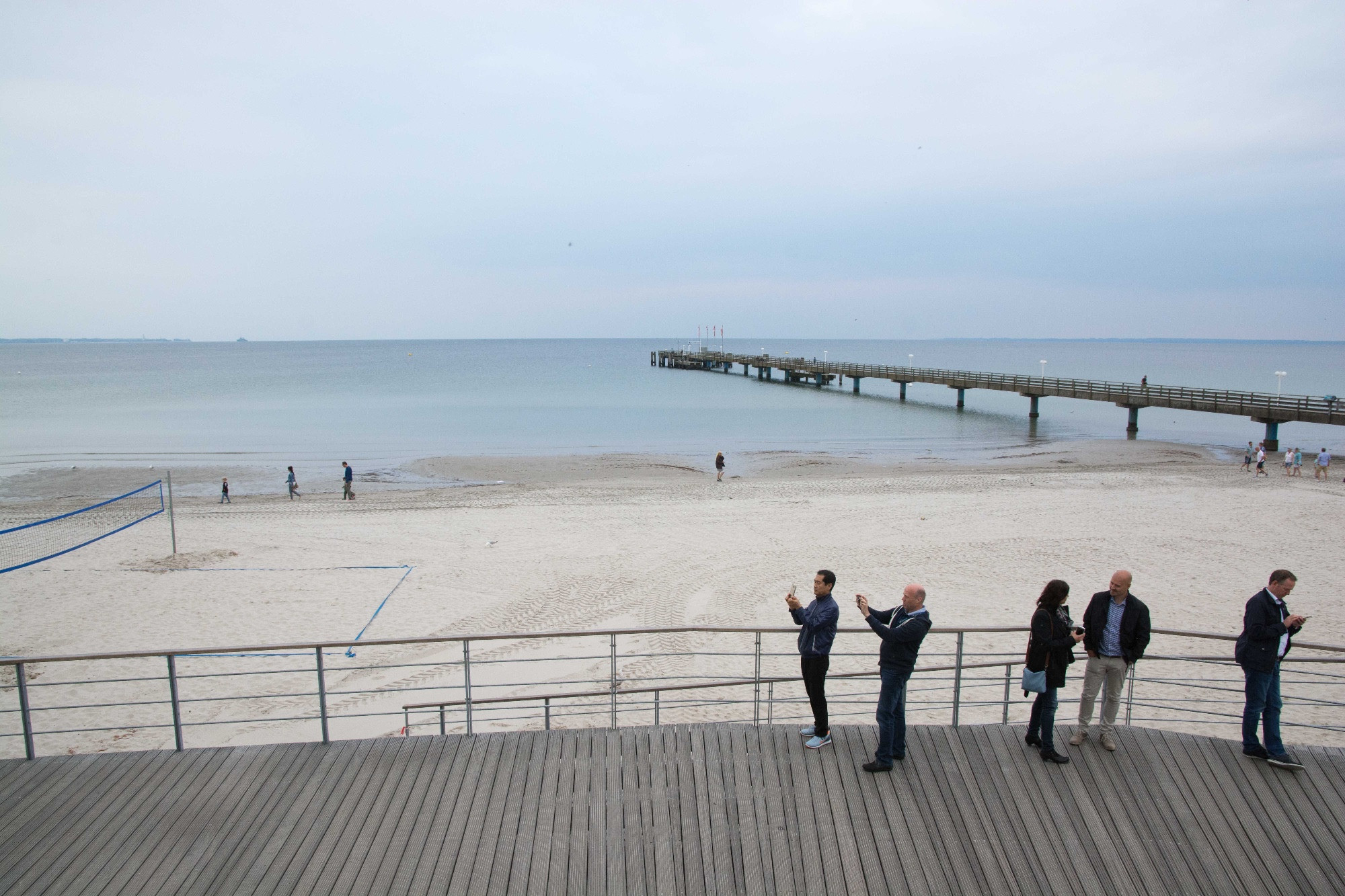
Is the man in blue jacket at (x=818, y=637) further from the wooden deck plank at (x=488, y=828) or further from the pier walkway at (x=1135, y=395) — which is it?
the pier walkway at (x=1135, y=395)

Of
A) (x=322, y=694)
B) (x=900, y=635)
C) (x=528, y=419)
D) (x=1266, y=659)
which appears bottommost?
(x=528, y=419)

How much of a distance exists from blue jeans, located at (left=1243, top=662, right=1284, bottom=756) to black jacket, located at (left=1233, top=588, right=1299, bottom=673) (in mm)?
70

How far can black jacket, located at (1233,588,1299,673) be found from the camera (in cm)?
521

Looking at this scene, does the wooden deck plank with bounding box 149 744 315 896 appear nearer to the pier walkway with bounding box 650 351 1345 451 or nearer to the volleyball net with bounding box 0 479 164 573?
the volleyball net with bounding box 0 479 164 573

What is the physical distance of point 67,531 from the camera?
19188 mm

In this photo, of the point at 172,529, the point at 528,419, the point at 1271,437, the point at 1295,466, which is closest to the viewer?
the point at 172,529

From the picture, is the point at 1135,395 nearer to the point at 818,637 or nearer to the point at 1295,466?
the point at 1295,466

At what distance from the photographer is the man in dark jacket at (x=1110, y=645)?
211 inches

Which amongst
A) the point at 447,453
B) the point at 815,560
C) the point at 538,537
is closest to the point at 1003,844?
the point at 815,560

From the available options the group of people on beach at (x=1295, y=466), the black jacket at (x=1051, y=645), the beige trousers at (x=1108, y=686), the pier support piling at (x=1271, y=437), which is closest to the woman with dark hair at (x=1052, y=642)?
the black jacket at (x=1051, y=645)

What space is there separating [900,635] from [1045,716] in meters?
1.34

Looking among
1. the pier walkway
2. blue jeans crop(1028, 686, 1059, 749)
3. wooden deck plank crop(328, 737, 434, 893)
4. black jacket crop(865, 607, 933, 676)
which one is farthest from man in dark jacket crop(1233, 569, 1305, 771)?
the pier walkway

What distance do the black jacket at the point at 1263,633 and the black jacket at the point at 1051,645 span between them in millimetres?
1163

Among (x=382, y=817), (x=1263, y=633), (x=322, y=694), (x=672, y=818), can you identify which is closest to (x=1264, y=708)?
(x=1263, y=633)
